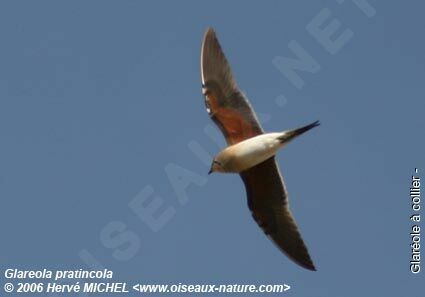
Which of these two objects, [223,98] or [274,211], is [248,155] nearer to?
[223,98]

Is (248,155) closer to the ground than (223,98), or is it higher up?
closer to the ground

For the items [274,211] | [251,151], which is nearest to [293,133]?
[251,151]

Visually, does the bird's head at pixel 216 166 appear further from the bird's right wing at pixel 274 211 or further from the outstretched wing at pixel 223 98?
the bird's right wing at pixel 274 211

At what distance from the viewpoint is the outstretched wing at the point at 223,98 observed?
20.5 metres

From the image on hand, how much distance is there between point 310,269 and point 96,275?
4.38 metres

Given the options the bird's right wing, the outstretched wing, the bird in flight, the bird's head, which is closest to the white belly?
the bird in flight

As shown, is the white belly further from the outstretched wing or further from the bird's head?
the outstretched wing

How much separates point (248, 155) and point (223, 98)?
4.46ft

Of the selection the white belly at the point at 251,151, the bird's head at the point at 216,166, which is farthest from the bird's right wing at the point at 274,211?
the bird's head at the point at 216,166

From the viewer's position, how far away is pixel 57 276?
22.5 metres

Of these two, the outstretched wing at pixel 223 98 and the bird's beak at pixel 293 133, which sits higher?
the outstretched wing at pixel 223 98

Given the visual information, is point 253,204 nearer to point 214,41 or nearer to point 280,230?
point 280,230

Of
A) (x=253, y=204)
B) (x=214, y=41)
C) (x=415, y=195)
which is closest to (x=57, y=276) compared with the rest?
(x=253, y=204)

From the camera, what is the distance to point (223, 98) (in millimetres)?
20812
